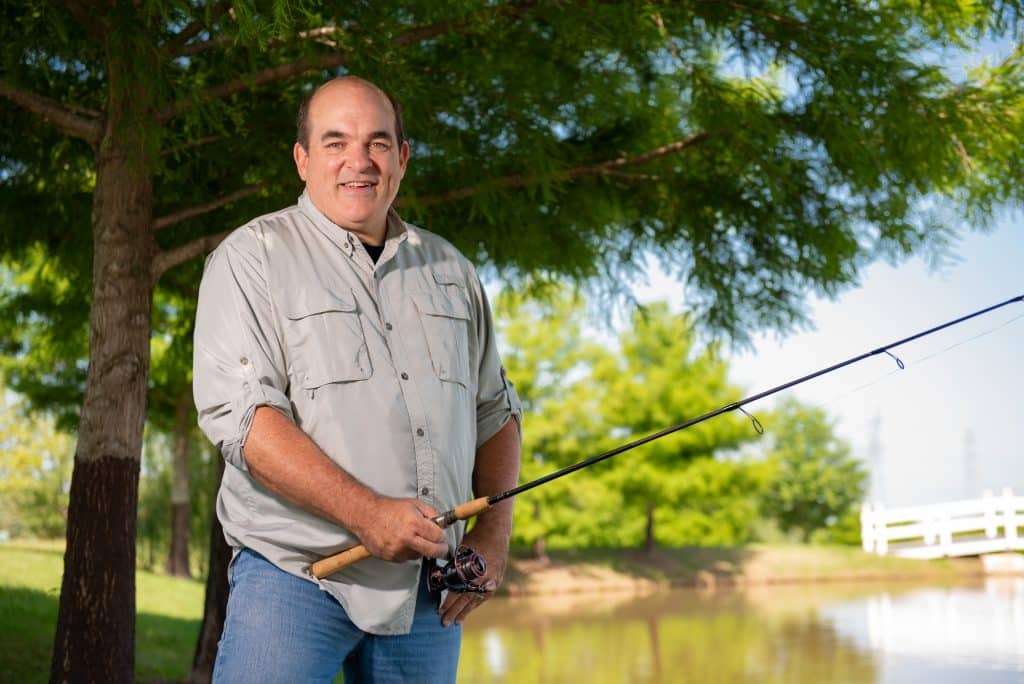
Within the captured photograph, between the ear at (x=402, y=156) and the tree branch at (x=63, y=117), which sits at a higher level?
the tree branch at (x=63, y=117)

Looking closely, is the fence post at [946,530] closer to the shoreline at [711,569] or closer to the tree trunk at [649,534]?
the shoreline at [711,569]

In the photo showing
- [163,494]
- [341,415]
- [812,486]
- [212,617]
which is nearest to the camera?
[341,415]

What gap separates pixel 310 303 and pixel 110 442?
12.6 ft

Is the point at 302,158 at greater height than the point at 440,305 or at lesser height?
greater

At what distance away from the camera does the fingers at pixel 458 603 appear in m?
2.15

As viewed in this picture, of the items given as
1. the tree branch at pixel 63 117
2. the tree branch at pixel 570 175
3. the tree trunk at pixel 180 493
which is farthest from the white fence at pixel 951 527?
the tree branch at pixel 63 117

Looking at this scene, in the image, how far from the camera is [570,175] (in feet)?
21.6

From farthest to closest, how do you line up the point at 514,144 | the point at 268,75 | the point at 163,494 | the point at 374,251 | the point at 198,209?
the point at 163,494
the point at 514,144
the point at 198,209
the point at 268,75
the point at 374,251

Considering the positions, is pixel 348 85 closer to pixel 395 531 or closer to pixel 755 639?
pixel 395 531

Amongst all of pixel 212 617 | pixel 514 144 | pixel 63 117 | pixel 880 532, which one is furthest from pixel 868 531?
pixel 63 117

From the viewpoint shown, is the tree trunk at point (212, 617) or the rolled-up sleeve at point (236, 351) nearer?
the rolled-up sleeve at point (236, 351)

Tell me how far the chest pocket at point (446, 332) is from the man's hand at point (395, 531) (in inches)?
12.2

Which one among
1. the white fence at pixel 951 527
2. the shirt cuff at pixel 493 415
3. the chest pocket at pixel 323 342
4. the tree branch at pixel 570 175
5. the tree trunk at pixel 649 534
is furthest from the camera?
the white fence at pixel 951 527

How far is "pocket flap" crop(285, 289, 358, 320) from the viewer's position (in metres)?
2.07
